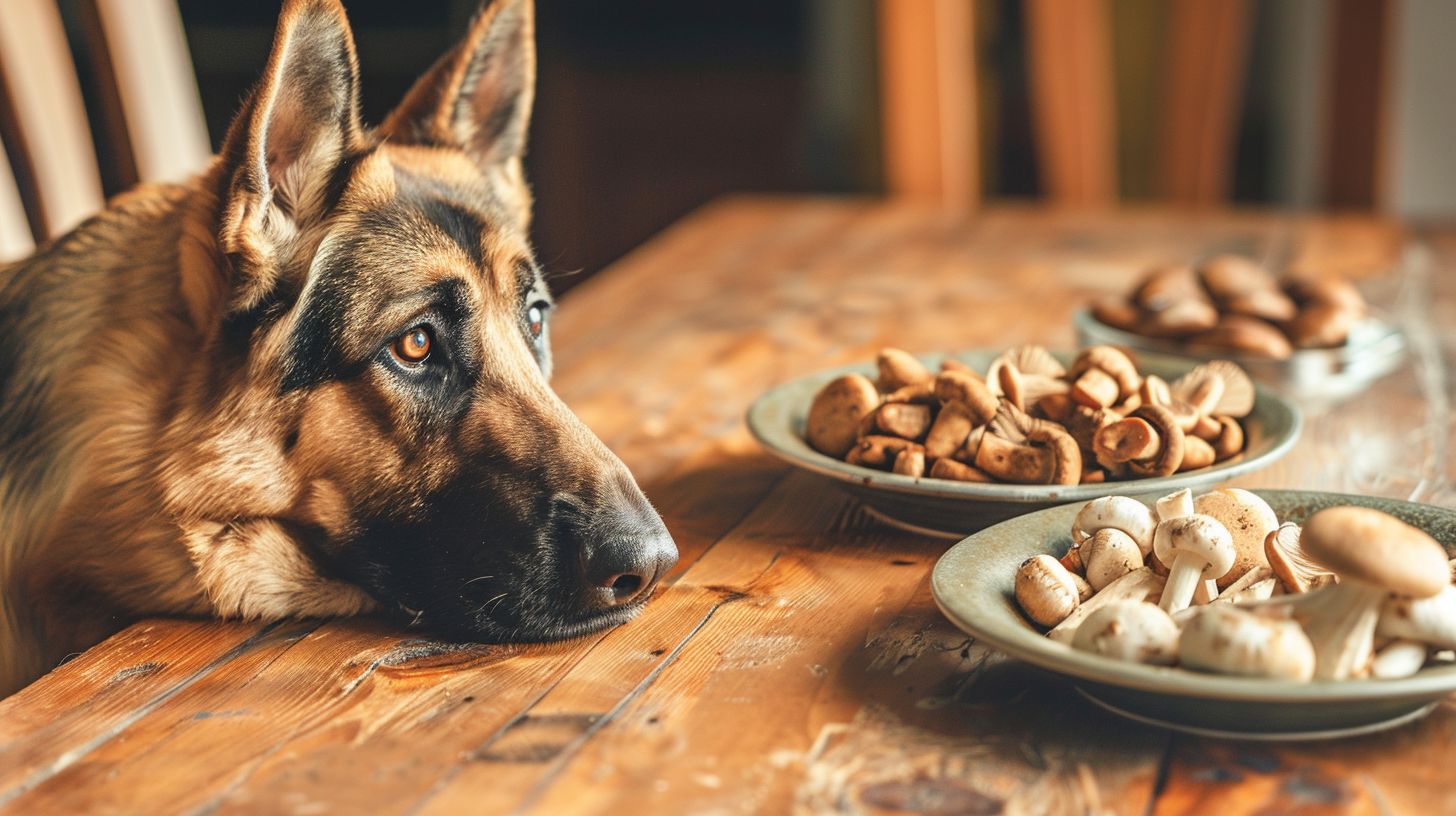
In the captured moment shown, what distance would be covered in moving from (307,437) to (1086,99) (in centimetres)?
266

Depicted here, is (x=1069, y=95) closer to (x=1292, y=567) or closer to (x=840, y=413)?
(x=840, y=413)

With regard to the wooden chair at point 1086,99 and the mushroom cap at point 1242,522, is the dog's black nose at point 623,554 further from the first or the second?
the wooden chair at point 1086,99

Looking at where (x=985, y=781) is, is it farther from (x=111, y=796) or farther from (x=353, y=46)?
(x=353, y=46)

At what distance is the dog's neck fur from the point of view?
3.78 ft

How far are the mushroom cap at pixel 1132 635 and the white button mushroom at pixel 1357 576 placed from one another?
0.08 metres

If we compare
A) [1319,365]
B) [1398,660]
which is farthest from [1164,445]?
[1319,365]

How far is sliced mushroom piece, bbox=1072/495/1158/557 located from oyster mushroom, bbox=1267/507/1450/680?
6.8 inches

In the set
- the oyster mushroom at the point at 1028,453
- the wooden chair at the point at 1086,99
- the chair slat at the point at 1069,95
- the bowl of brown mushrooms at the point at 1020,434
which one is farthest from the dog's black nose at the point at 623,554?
the chair slat at the point at 1069,95

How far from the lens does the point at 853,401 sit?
1.27 metres

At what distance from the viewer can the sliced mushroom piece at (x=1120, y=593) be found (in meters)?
0.92

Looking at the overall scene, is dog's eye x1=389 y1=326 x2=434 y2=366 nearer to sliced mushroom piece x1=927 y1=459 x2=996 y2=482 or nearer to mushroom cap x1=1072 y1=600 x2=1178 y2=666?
sliced mushroom piece x1=927 y1=459 x2=996 y2=482

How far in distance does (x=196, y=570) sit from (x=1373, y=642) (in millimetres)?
898

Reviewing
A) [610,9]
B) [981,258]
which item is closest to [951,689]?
[981,258]

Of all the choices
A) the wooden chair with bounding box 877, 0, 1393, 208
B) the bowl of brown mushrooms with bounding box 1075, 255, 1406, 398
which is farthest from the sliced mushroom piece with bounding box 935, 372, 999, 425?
the wooden chair with bounding box 877, 0, 1393, 208
